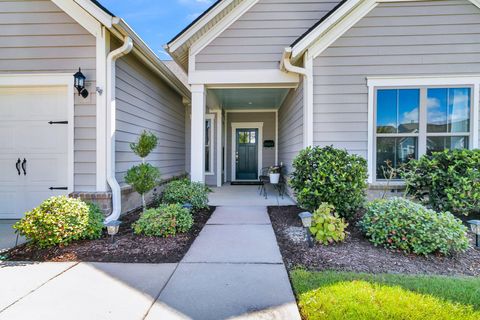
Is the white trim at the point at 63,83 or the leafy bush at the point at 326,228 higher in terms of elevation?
the white trim at the point at 63,83

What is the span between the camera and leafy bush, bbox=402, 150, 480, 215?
4.05m

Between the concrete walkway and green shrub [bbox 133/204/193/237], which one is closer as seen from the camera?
the concrete walkway

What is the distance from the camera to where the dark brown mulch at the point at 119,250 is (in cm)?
310

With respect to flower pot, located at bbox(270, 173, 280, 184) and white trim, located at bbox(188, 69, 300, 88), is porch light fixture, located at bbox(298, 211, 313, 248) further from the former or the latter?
flower pot, located at bbox(270, 173, 280, 184)

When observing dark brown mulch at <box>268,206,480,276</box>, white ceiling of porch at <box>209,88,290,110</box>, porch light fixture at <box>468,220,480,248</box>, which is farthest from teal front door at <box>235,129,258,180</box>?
porch light fixture at <box>468,220,480,248</box>

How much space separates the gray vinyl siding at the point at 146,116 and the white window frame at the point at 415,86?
468 centimetres

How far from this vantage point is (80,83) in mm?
4238

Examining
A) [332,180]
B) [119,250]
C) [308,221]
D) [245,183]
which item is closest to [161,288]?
[119,250]

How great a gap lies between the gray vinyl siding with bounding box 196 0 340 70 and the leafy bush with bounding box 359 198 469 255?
12.1ft

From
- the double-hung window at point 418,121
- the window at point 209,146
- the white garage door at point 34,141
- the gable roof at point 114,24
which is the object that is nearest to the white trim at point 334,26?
the double-hung window at point 418,121

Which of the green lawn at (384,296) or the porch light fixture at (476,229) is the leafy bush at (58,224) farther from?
the porch light fixture at (476,229)

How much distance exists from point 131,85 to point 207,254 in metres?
3.81

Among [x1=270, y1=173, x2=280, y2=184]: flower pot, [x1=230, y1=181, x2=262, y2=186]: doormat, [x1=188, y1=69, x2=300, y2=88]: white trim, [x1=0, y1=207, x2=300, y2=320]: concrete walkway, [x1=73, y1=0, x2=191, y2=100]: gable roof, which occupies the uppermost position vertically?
[x1=73, y1=0, x2=191, y2=100]: gable roof

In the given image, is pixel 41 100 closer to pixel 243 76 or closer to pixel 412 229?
pixel 243 76
